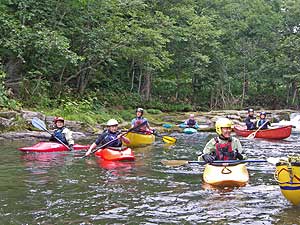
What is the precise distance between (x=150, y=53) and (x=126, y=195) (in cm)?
1531

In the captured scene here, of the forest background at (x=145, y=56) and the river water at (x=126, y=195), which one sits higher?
the forest background at (x=145, y=56)

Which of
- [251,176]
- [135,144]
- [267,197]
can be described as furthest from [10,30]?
[267,197]

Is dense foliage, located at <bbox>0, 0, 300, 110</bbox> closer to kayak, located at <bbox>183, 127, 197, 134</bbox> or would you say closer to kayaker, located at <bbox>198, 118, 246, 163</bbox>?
kayak, located at <bbox>183, 127, 197, 134</bbox>

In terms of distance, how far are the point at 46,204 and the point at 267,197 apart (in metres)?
3.07

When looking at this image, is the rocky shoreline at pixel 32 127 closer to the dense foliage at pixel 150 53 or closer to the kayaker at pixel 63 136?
the dense foliage at pixel 150 53

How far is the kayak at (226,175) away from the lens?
6867mm

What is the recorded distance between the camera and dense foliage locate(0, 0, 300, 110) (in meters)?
A: 18.4

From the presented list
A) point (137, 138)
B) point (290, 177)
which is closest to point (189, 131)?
point (137, 138)

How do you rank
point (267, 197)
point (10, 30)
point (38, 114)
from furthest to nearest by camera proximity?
→ 1. point (10, 30)
2. point (38, 114)
3. point (267, 197)

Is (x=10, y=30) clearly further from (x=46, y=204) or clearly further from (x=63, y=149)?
(x=46, y=204)

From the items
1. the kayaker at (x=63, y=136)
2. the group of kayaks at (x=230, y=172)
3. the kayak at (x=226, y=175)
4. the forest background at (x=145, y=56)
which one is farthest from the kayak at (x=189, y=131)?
the kayak at (x=226, y=175)

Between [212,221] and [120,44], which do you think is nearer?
[212,221]

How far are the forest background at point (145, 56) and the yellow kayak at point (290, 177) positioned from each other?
12.1m

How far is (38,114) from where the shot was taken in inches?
614
